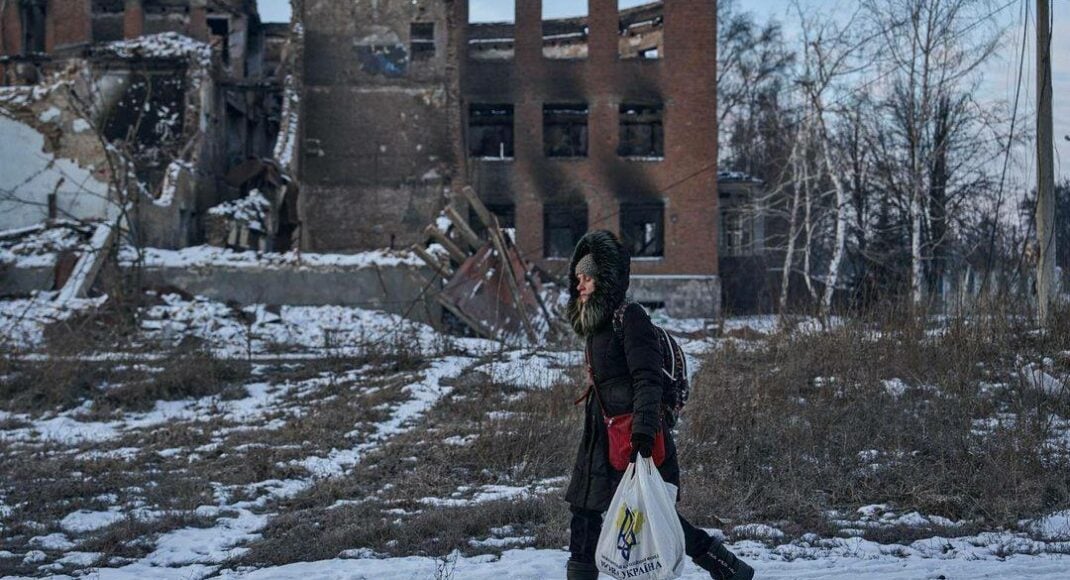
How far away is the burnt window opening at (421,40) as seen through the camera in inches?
1192

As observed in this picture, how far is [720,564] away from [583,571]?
643 mm

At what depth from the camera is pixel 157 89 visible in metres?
26.8

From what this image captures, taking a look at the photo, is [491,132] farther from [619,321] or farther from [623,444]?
[623,444]

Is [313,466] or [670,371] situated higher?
[670,371]

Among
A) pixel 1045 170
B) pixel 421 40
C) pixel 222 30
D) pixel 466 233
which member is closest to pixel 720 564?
pixel 1045 170

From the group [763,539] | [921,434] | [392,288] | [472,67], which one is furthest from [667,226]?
[763,539]

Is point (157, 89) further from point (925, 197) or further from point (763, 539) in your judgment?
point (763, 539)

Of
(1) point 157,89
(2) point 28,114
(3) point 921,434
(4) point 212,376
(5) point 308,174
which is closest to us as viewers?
(3) point 921,434

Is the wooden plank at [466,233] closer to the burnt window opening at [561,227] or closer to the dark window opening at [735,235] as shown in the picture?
the burnt window opening at [561,227]

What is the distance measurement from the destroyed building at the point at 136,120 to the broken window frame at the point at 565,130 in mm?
7991

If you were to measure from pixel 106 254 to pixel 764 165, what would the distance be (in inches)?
1159

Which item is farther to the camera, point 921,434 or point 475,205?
point 475,205

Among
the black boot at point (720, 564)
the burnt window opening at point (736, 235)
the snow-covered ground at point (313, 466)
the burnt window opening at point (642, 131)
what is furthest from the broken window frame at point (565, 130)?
the black boot at point (720, 564)

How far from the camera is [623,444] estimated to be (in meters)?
4.91
